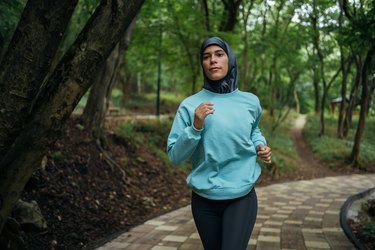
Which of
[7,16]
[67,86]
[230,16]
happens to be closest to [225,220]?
[67,86]

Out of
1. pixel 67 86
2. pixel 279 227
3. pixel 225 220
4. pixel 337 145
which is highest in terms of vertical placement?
pixel 67 86

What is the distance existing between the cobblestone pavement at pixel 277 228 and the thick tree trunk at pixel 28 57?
2.15 m

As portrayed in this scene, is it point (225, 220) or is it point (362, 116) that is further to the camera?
point (362, 116)

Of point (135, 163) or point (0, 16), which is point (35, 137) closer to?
point (0, 16)

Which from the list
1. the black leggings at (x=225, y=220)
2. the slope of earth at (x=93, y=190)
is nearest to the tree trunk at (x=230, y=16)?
the slope of earth at (x=93, y=190)

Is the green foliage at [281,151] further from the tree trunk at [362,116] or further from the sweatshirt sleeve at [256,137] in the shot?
the sweatshirt sleeve at [256,137]

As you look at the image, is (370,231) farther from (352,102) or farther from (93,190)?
(352,102)

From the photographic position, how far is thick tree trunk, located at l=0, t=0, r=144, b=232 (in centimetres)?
282

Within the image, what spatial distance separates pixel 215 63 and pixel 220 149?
0.48 m

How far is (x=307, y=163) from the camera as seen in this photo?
16.2 m

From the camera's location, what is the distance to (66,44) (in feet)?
39.6

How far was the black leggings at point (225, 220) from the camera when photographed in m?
2.06

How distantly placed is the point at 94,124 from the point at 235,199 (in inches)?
257

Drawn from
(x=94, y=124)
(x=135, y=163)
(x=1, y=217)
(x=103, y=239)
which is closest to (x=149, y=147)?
(x=135, y=163)
